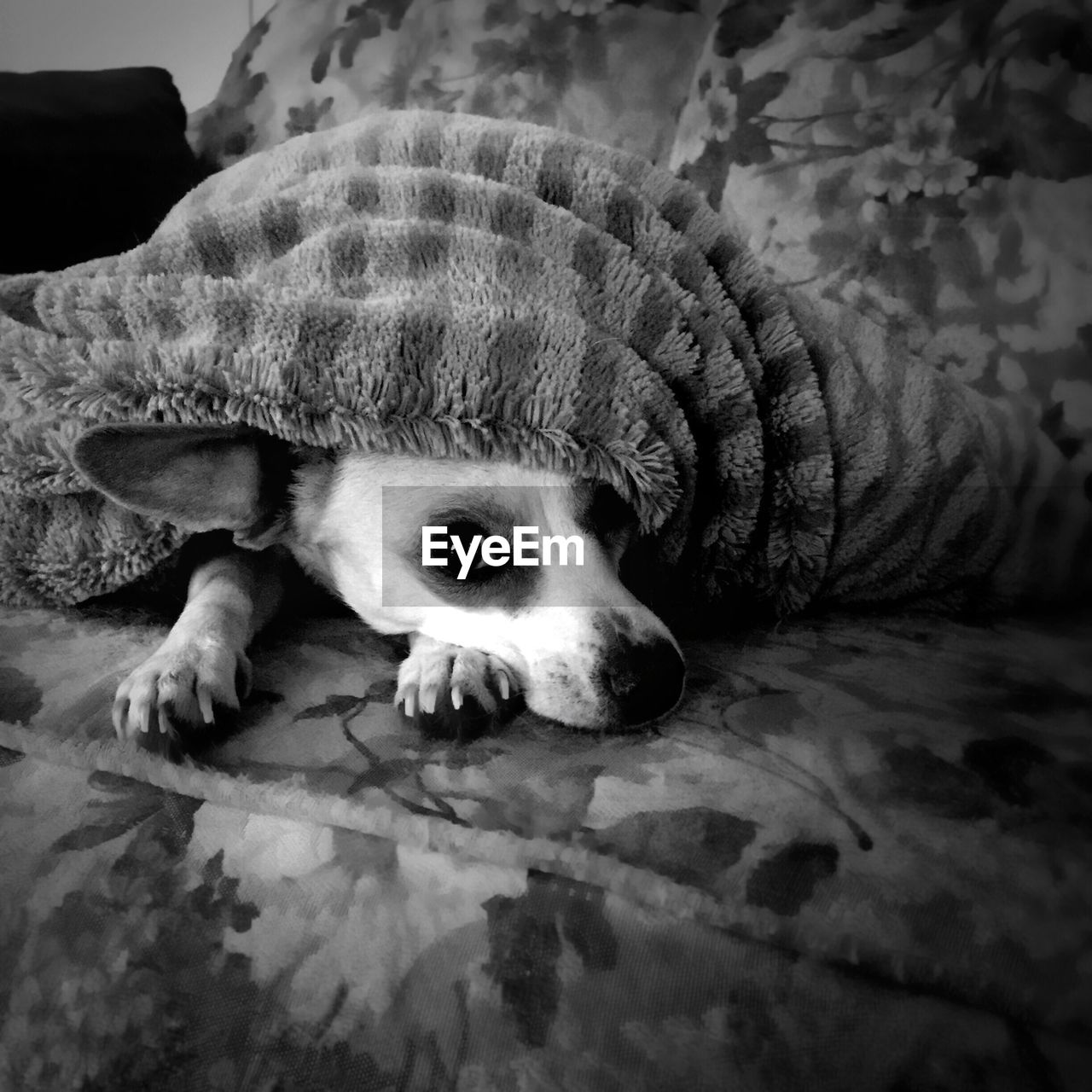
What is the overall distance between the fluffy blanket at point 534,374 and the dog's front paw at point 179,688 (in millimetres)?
184

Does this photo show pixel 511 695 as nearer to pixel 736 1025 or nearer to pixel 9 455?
pixel 736 1025

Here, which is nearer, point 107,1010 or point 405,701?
point 107,1010

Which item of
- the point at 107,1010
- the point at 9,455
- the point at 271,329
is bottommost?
the point at 107,1010

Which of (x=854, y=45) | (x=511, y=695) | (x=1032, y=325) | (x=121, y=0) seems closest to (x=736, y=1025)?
(x=511, y=695)

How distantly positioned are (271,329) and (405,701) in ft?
1.16

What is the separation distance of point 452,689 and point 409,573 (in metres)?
0.21

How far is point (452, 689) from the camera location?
596 millimetres

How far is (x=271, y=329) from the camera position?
2.17 ft

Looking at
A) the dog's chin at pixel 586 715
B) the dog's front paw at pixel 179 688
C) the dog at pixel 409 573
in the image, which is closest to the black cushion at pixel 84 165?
the dog at pixel 409 573

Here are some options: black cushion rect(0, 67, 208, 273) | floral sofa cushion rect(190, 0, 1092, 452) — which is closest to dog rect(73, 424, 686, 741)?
floral sofa cushion rect(190, 0, 1092, 452)

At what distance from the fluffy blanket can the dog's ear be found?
3 cm

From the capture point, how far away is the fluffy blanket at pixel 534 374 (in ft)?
2.16

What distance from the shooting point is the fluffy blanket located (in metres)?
0.66

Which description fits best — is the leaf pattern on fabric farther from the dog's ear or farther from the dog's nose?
the dog's ear
